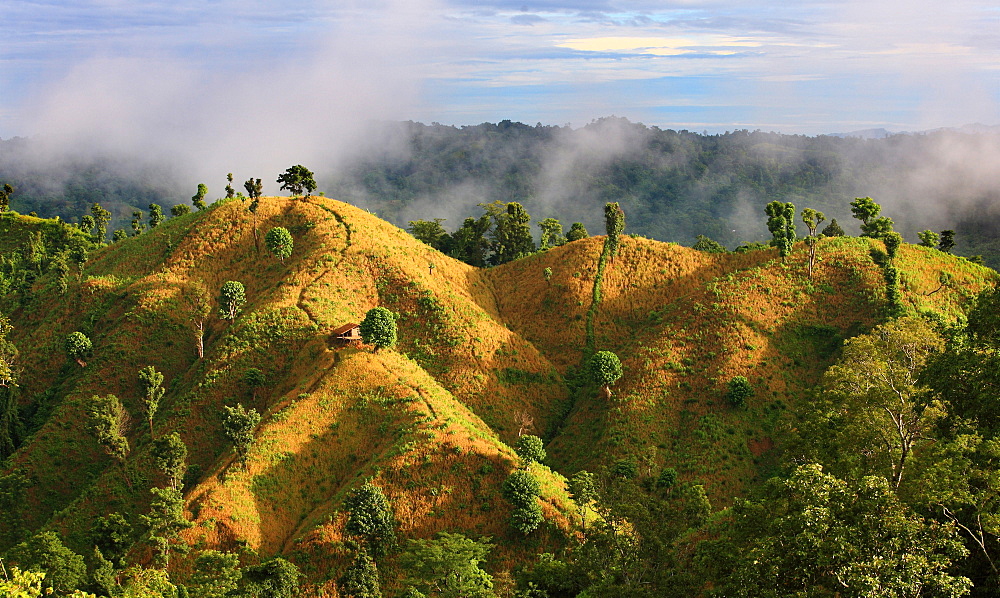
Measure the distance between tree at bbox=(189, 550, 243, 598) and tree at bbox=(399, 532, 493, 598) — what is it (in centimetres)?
1108

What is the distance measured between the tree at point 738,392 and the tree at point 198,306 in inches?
2419

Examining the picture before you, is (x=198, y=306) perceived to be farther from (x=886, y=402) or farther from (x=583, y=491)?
(x=886, y=402)

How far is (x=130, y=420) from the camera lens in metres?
74.5

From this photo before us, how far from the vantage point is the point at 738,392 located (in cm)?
6981

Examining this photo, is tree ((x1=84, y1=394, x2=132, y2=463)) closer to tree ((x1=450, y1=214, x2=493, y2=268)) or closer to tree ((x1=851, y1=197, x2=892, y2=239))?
tree ((x1=450, y1=214, x2=493, y2=268))

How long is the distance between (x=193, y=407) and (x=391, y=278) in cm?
2922

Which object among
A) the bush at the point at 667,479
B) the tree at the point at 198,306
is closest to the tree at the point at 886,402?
the bush at the point at 667,479

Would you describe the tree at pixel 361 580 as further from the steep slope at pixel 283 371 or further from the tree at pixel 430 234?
the tree at pixel 430 234

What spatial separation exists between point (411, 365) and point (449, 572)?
35045mm

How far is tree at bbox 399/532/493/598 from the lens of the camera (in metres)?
38.7

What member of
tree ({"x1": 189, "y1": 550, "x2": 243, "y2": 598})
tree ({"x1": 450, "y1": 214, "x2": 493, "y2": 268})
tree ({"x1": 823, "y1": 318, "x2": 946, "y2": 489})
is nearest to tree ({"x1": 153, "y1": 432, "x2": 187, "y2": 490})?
tree ({"x1": 189, "y1": 550, "x2": 243, "y2": 598})

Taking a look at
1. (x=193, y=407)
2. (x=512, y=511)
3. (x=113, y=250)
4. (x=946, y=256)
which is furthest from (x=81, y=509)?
(x=946, y=256)

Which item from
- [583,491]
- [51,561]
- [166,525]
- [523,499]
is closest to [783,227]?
[583,491]

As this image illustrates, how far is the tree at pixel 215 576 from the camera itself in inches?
1602
